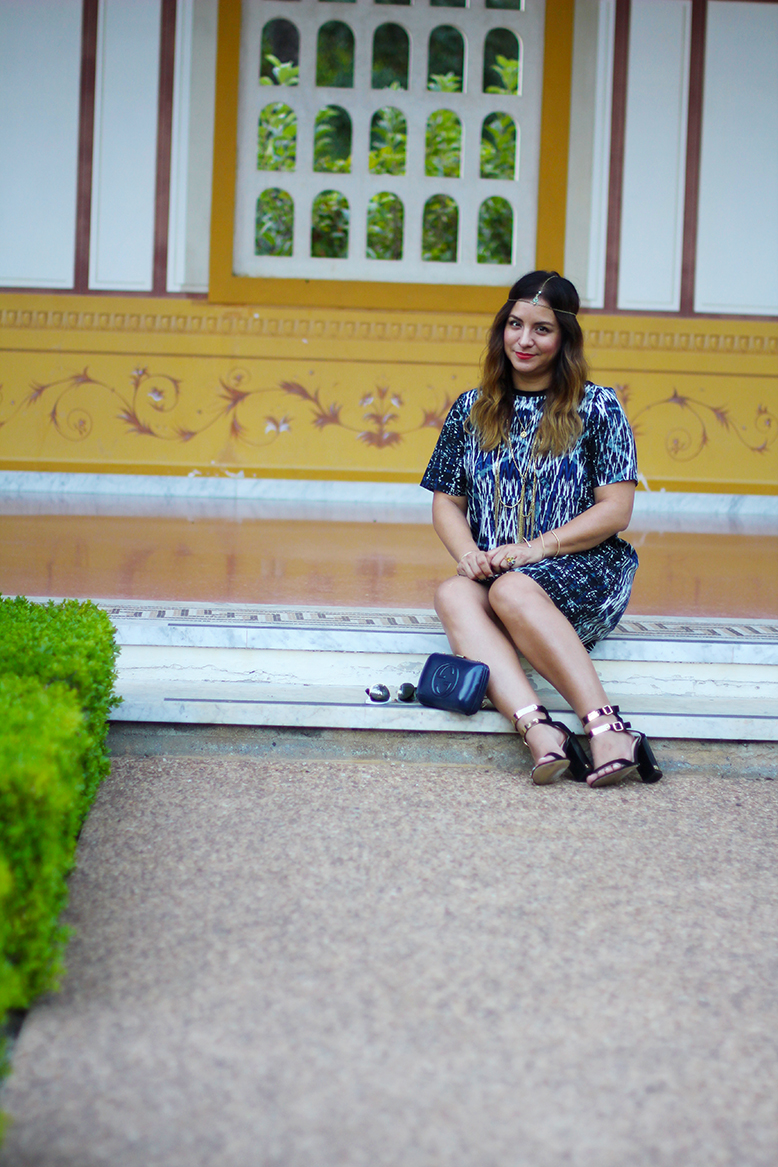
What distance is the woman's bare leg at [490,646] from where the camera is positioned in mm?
2062

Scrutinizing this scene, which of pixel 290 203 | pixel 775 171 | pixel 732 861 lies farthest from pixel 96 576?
pixel 775 171

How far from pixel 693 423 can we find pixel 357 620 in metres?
3.37

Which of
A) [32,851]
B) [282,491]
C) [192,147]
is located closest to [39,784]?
[32,851]

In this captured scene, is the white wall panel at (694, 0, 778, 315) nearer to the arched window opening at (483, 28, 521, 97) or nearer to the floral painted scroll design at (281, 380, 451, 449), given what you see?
the arched window opening at (483, 28, 521, 97)

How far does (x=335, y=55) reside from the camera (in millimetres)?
5480

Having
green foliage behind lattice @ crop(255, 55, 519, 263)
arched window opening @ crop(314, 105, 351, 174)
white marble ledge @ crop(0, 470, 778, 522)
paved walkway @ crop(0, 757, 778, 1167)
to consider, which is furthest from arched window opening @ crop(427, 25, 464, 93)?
paved walkway @ crop(0, 757, 778, 1167)

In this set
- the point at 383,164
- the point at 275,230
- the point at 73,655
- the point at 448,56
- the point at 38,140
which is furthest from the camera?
the point at 448,56

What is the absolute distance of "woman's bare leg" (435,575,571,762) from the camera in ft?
6.77

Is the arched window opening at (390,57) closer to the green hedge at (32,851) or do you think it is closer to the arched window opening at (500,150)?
the arched window opening at (500,150)

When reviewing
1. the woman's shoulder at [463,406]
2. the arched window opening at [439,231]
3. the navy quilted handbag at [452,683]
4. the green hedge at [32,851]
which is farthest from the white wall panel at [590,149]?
the green hedge at [32,851]

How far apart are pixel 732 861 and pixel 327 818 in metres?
0.65

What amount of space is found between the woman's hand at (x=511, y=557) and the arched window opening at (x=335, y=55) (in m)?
3.90

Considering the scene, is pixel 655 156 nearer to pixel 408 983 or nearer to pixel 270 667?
pixel 270 667

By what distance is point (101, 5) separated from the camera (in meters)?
5.18
